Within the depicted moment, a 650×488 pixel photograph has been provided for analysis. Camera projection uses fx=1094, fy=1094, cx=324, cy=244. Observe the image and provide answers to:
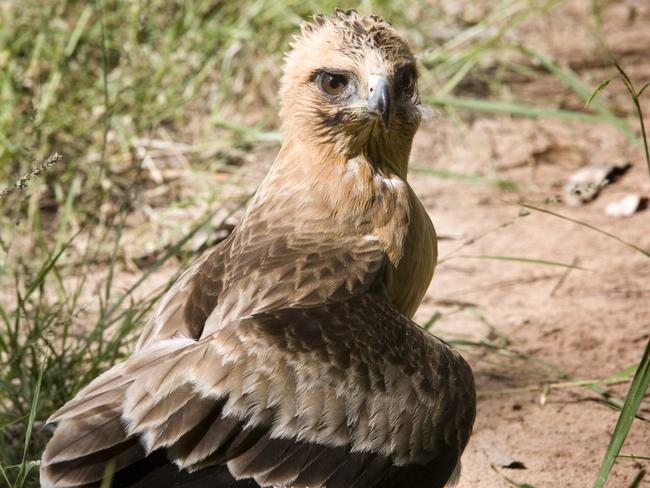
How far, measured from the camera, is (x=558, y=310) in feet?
16.2

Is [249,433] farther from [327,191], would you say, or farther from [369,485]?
[327,191]

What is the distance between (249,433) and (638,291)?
105 inches

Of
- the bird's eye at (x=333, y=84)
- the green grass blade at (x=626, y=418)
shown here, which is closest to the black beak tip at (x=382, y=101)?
the bird's eye at (x=333, y=84)

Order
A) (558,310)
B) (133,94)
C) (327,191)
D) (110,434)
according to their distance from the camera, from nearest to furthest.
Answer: (110,434) → (327,191) → (558,310) → (133,94)

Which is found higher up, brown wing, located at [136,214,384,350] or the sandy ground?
brown wing, located at [136,214,384,350]

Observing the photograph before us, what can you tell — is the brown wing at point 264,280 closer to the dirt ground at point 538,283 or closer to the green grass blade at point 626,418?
the dirt ground at point 538,283

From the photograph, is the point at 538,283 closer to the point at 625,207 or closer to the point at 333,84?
the point at 625,207

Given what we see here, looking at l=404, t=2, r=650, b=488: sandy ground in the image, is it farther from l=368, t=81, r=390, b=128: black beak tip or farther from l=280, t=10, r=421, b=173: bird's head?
l=368, t=81, r=390, b=128: black beak tip

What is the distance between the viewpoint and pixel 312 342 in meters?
3.06

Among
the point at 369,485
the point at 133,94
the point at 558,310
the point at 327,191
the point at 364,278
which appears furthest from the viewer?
the point at 133,94

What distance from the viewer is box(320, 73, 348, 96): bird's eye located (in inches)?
146

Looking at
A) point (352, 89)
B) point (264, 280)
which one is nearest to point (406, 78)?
point (352, 89)

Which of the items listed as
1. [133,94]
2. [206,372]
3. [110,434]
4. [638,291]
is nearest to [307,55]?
[206,372]

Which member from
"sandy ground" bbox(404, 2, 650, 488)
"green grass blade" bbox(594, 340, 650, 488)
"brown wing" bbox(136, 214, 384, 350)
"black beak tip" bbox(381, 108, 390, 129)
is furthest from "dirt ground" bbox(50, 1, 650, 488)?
"brown wing" bbox(136, 214, 384, 350)
